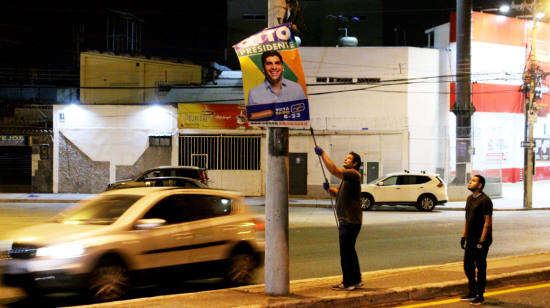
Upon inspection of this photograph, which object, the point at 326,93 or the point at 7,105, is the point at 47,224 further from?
the point at 7,105

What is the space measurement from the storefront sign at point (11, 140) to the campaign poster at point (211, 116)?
8118mm

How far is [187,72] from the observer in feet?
110

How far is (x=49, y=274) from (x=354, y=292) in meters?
3.89

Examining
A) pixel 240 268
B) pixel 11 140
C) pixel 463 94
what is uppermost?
pixel 463 94

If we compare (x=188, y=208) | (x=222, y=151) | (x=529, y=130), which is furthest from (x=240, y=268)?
(x=529, y=130)

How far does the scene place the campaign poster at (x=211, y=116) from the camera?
26.1m

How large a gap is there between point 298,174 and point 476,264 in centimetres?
1927

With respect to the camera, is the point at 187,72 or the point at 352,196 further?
the point at 187,72

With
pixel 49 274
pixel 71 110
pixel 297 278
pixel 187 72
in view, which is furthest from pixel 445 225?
pixel 187 72

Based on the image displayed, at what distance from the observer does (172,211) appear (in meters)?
7.56

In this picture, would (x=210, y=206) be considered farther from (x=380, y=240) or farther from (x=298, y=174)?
(x=298, y=174)

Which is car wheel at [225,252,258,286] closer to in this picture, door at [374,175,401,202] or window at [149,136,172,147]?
door at [374,175,401,202]

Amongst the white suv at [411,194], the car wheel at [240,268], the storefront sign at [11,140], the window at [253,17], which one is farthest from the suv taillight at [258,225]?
the window at [253,17]

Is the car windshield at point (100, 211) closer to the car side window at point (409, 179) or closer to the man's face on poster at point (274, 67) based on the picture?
the man's face on poster at point (274, 67)
